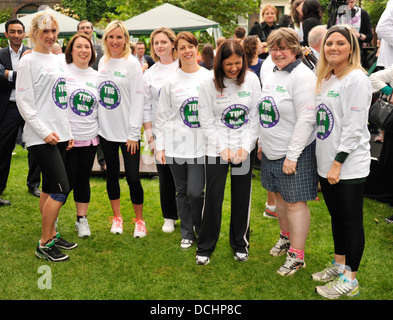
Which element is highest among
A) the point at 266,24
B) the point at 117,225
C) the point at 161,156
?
the point at 266,24

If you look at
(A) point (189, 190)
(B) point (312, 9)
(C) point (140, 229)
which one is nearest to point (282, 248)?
(A) point (189, 190)

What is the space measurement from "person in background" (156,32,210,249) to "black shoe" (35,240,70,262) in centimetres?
120

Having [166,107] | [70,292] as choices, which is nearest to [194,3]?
[166,107]

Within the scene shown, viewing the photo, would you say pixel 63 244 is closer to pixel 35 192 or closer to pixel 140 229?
pixel 140 229

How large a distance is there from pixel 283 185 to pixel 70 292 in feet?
6.51

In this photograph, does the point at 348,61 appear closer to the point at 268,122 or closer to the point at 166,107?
the point at 268,122

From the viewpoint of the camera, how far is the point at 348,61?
331cm

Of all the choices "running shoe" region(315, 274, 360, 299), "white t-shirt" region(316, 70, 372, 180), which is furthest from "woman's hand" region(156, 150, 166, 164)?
"running shoe" region(315, 274, 360, 299)

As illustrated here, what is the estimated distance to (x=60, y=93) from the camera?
4133 millimetres

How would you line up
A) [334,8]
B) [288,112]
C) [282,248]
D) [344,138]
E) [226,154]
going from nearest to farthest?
[344,138] < [288,112] < [226,154] < [282,248] < [334,8]

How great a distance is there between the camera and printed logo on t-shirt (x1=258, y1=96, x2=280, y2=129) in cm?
372

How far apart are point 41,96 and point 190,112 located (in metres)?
1.37

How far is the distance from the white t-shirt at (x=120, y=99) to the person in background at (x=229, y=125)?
88 centimetres

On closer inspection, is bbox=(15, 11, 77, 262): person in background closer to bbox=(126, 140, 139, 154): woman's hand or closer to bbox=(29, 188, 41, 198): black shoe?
bbox=(126, 140, 139, 154): woman's hand
